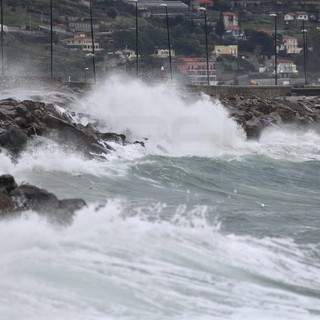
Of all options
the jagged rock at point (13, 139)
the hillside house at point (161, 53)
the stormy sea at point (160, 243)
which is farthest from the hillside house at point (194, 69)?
the jagged rock at point (13, 139)

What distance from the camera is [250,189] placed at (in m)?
20.0

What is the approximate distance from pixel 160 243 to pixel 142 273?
46.1 inches

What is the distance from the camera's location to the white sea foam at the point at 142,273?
1043cm

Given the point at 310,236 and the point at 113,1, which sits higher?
the point at 113,1

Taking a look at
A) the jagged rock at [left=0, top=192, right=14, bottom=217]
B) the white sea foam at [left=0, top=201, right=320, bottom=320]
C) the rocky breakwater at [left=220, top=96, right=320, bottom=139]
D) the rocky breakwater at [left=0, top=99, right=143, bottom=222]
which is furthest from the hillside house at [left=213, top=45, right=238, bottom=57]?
the jagged rock at [left=0, top=192, right=14, bottom=217]

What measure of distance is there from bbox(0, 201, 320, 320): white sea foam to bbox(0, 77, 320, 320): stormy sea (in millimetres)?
13

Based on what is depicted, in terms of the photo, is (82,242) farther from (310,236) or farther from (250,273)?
(310,236)

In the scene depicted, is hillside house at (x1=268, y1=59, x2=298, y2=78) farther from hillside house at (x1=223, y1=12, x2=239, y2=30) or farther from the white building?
hillside house at (x1=223, y1=12, x2=239, y2=30)

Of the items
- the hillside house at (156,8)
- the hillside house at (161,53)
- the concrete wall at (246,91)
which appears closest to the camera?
the concrete wall at (246,91)

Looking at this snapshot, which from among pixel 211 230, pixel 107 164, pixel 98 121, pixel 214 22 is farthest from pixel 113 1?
pixel 211 230

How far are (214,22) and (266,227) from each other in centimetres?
9930

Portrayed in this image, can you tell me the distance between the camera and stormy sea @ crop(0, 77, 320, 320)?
1062 cm

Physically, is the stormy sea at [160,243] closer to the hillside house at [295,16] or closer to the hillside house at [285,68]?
the hillside house at [285,68]

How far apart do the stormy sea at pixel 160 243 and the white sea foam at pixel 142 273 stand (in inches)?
0.5
